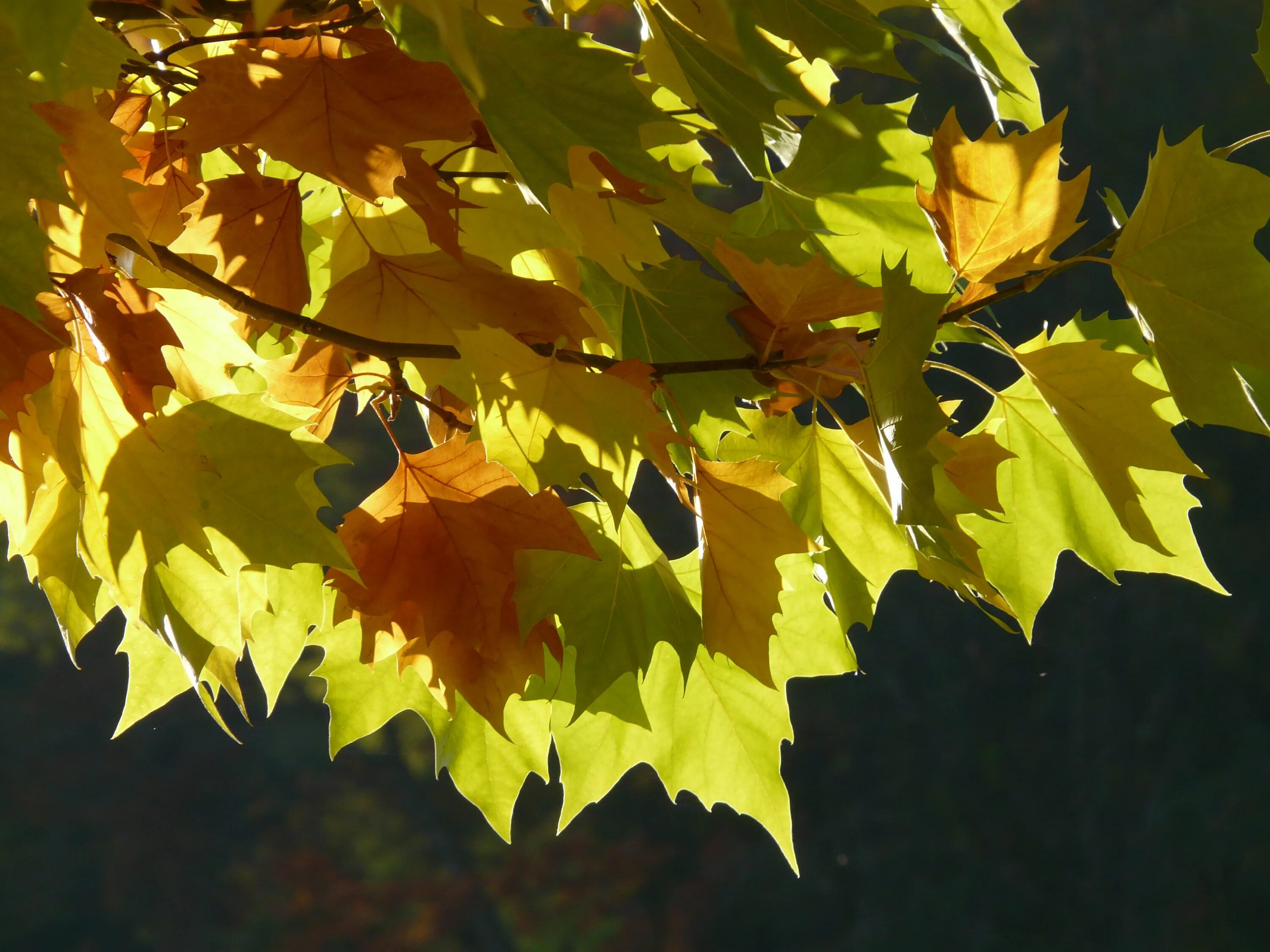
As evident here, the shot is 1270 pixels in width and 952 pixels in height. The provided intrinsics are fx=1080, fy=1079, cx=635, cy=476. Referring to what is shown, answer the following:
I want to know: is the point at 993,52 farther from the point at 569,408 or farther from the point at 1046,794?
the point at 1046,794

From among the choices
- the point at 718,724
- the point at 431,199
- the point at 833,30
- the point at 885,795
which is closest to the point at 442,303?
the point at 431,199

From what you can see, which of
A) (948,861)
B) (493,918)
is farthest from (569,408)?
(493,918)

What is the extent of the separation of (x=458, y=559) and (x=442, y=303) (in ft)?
0.28

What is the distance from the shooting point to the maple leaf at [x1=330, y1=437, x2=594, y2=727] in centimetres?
36

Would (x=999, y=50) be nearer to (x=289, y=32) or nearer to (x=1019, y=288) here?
(x=1019, y=288)

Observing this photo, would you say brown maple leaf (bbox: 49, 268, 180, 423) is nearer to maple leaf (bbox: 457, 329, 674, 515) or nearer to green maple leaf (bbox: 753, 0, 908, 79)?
maple leaf (bbox: 457, 329, 674, 515)

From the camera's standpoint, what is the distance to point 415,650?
0.38 meters

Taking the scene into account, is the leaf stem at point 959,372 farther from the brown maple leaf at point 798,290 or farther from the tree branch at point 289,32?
the tree branch at point 289,32

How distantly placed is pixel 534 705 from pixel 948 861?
6.10m

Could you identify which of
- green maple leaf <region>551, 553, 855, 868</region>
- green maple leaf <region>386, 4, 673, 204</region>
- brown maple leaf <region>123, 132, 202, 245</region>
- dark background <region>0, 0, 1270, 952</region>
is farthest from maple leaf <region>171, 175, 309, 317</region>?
dark background <region>0, 0, 1270, 952</region>

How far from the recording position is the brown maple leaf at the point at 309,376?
A: 37 cm

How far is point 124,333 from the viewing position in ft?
1.02

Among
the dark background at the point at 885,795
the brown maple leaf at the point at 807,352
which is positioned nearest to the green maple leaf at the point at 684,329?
the brown maple leaf at the point at 807,352

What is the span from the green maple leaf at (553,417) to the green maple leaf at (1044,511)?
195 mm
